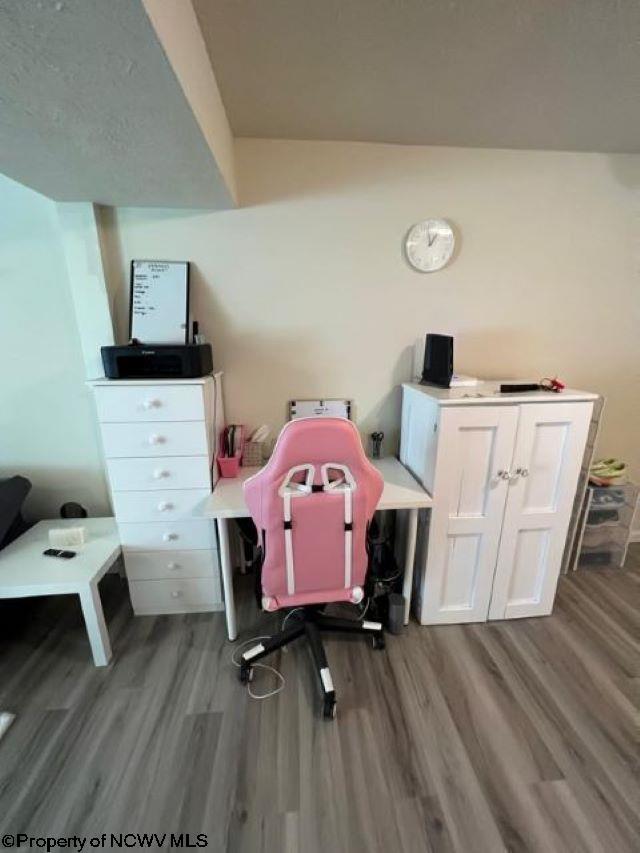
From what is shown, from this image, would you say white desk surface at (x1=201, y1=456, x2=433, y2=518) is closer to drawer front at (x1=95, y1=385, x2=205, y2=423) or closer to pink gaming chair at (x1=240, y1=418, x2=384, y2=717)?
pink gaming chair at (x1=240, y1=418, x2=384, y2=717)

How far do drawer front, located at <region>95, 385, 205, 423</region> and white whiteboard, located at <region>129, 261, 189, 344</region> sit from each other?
40cm

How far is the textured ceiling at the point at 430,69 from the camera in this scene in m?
1.03

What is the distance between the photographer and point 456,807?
1.14 meters

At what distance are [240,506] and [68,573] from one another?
2.76 feet

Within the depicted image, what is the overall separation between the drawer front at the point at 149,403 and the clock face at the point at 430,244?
1.35 metres

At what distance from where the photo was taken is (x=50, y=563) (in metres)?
1.65

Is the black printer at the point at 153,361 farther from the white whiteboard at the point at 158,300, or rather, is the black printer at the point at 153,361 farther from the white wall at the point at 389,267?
the white wall at the point at 389,267

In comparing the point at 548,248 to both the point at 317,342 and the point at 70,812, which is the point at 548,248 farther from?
the point at 70,812

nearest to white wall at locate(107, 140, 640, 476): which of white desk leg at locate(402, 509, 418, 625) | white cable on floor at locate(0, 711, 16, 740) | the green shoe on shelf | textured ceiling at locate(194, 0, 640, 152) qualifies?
textured ceiling at locate(194, 0, 640, 152)

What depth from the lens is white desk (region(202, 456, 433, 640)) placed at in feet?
5.09

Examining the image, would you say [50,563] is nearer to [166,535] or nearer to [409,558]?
[166,535]

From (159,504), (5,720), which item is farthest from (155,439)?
(5,720)

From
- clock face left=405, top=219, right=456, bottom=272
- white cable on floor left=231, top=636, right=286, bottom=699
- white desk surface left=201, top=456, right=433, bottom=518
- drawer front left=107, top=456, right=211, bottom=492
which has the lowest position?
white cable on floor left=231, top=636, right=286, bottom=699

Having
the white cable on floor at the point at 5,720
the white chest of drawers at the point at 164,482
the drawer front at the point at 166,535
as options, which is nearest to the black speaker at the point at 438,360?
the white chest of drawers at the point at 164,482
